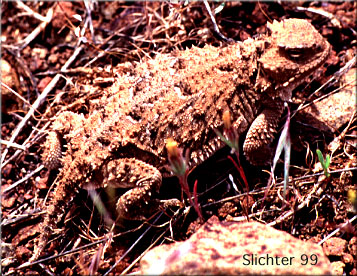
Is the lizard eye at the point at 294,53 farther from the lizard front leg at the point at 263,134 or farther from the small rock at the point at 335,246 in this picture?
the small rock at the point at 335,246

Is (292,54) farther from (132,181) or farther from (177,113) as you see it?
(132,181)

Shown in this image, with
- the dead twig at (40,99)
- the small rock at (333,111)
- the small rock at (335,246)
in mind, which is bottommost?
the small rock at (335,246)

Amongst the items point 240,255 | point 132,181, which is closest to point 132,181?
point 132,181

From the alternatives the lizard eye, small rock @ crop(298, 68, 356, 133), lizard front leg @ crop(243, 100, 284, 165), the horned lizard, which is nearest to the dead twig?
the horned lizard

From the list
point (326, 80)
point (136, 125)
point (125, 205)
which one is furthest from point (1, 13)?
point (326, 80)

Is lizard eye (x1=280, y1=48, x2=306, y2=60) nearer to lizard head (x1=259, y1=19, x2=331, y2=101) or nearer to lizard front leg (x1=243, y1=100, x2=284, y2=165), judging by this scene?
lizard head (x1=259, y1=19, x2=331, y2=101)

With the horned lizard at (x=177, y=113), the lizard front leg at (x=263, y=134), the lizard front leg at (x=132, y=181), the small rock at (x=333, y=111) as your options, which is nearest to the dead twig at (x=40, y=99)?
the horned lizard at (x=177, y=113)

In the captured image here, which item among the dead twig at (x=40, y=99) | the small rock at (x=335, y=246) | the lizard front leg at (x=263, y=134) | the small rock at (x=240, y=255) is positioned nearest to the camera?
the small rock at (x=240, y=255)
